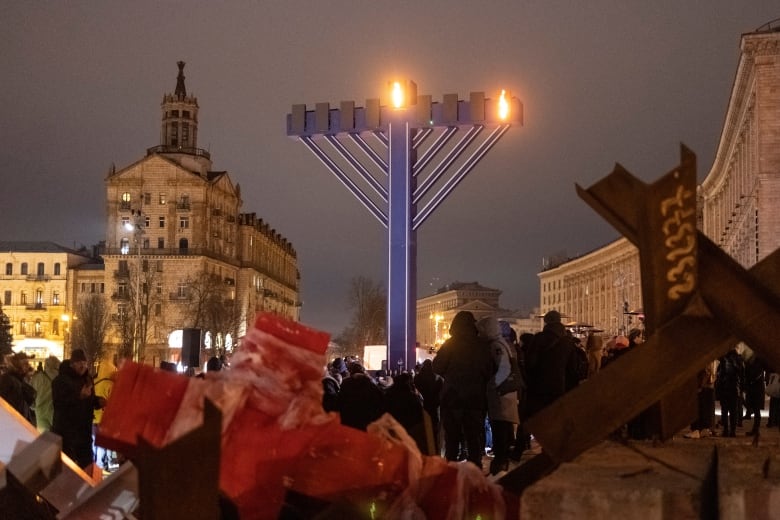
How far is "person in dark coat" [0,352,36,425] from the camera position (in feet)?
28.8

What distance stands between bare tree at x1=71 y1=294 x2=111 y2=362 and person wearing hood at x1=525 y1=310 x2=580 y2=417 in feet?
198

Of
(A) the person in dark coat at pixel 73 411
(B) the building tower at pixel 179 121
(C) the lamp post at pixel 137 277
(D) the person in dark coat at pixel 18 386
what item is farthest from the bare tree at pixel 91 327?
(A) the person in dark coat at pixel 73 411

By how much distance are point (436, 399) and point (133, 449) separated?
7149 mm

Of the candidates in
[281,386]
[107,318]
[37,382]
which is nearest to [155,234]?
[107,318]

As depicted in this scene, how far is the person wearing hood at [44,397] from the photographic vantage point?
9.09 meters

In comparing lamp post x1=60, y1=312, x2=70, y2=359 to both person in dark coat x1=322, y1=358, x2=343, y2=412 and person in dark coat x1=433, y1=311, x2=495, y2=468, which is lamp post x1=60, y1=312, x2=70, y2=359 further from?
person in dark coat x1=433, y1=311, x2=495, y2=468

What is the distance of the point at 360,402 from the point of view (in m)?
7.68

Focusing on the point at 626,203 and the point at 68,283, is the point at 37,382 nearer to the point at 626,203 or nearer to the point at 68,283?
the point at 626,203

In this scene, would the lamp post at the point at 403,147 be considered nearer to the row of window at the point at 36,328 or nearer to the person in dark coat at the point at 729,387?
the person in dark coat at the point at 729,387

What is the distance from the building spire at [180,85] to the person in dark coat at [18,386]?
91422 millimetres

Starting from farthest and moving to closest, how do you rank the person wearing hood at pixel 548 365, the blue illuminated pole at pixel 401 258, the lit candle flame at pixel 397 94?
1. the lit candle flame at pixel 397 94
2. the blue illuminated pole at pixel 401 258
3. the person wearing hood at pixel 548 365

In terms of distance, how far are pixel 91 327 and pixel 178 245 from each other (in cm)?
1612

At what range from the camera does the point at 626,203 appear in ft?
8.74

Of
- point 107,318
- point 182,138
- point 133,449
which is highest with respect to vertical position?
point 182,138
